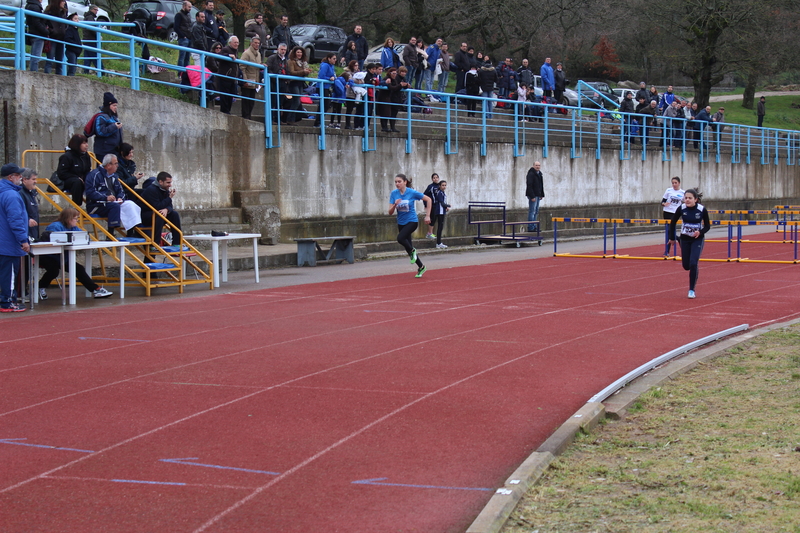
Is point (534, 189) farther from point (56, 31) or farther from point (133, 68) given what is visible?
point (56, 31)

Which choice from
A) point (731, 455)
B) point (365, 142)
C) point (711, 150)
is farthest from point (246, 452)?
point (711, 150)

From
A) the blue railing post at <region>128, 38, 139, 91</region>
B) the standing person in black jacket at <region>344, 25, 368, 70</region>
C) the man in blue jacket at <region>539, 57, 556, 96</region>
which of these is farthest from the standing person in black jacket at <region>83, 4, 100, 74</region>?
the man in blue jacket at <region>539, 57, 556, 96</region>

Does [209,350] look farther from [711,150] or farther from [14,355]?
[711,150]

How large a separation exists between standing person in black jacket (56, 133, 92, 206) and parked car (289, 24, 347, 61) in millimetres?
24287

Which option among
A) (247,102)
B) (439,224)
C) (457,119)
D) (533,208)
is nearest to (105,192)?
(247,102)

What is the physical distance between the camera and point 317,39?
1522 inches

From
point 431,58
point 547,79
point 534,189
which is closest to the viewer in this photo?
point 534,189

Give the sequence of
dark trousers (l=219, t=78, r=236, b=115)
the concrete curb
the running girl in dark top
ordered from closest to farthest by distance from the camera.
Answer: the concrete curb
the running girl in dark top
dark trousers (l=219, t=78, r=236, b=115)

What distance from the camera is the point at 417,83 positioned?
30281mm

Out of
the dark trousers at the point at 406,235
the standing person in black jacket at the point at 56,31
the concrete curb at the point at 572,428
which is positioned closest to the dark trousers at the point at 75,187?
the standing person in black jacket at the point at 56,31

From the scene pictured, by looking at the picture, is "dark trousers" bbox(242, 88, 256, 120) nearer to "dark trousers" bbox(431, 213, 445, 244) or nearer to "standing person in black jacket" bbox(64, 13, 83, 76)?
"standing person in black jacket" bbox(64, 13, 83, 76)

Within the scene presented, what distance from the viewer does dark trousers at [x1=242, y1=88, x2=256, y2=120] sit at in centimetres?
2118

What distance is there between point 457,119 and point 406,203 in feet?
34.8

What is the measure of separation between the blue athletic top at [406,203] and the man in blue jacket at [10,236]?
697cm
